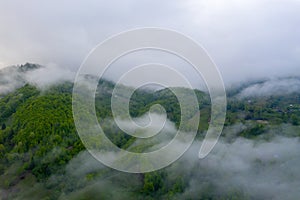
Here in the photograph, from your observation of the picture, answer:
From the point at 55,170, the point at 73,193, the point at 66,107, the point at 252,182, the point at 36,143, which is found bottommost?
the point at 252,182

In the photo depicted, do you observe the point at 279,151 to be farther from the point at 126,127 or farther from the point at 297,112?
the point at 126,127

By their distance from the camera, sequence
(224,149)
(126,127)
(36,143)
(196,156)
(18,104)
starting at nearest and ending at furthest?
(126,127)
(196,156)
(36,143)
(224,149)
(18,104)

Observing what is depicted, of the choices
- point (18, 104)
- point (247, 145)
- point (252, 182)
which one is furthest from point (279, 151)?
point (18, 104)

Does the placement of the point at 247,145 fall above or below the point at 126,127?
below

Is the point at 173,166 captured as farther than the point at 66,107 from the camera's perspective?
No

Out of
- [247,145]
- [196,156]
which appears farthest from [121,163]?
[247,145]

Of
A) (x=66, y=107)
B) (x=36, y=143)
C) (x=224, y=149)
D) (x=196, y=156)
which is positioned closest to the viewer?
(x=196, y=156)

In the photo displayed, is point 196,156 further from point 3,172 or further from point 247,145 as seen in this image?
point 3,172
